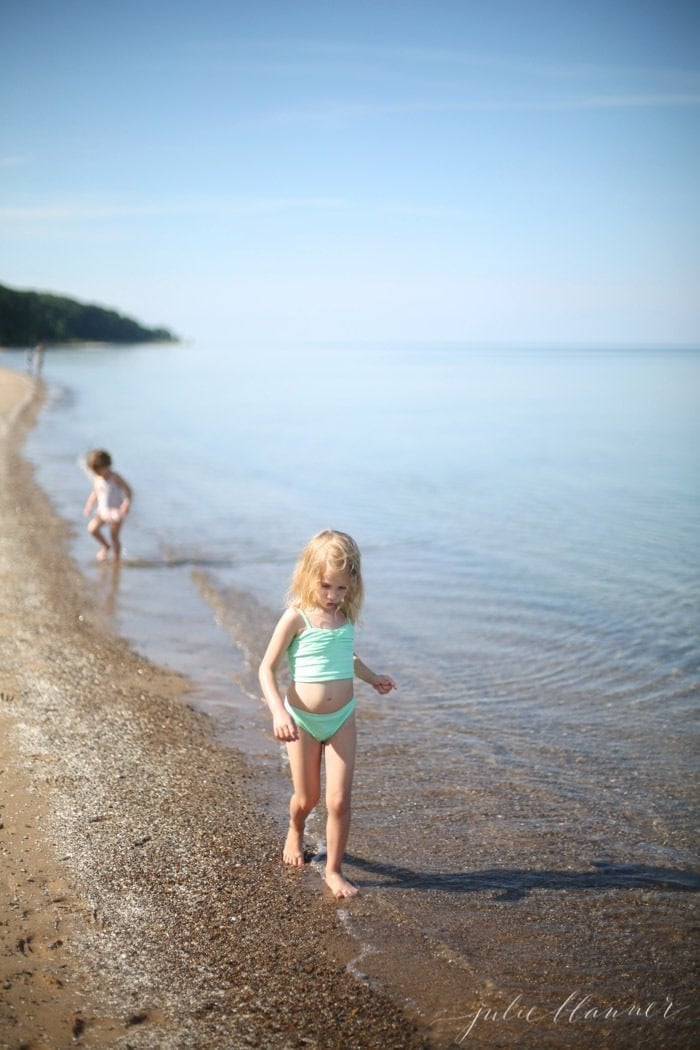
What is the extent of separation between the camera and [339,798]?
389 cm

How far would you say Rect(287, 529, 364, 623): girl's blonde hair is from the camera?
3.87 m

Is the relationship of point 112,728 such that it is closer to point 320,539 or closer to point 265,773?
point 265,773

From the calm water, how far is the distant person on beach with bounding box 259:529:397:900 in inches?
19.1

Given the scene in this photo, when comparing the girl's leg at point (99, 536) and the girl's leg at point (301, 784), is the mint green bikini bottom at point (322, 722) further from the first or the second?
the girl's leg at point (99, 536)

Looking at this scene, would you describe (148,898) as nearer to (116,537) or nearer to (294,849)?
(294,849)

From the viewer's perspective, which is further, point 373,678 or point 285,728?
point 373,678

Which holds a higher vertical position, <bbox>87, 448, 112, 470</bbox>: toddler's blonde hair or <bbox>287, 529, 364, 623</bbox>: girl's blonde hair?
<bbox>287, 529, 364, 623</bbox>: girl's blonde hair

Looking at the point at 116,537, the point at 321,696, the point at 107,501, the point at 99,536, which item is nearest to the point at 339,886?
the point at 321,696

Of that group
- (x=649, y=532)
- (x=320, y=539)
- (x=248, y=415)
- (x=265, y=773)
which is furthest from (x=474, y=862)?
(x=248, y=415)

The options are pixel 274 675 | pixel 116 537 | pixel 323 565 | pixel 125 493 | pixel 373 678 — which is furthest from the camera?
pixel 125 493

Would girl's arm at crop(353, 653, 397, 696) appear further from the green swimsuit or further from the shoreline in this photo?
the shoreline

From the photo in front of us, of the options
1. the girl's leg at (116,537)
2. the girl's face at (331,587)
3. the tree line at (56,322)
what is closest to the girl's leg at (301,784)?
the girl's face at (331,587)
